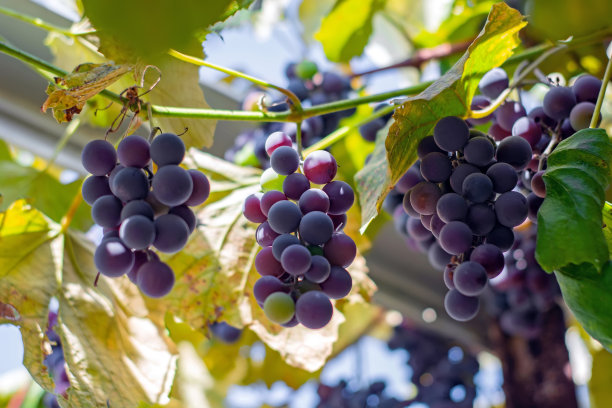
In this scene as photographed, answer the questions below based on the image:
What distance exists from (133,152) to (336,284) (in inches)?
7.6

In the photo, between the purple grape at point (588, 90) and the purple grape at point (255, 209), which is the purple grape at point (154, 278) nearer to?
the purple grape at point (255, 209)

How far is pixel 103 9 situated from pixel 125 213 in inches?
10.1

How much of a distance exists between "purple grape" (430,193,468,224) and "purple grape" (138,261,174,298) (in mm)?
232

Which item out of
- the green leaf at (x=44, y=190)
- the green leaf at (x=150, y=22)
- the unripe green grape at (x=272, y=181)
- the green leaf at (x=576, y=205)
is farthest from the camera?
the green leaf at (x=44, y=190)

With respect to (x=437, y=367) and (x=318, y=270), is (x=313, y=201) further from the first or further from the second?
(x=437, y=367)

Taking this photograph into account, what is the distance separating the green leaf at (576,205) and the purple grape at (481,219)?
A: 0.14 feet

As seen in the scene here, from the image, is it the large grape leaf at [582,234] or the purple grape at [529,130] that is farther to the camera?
the purple grape at [529,130]

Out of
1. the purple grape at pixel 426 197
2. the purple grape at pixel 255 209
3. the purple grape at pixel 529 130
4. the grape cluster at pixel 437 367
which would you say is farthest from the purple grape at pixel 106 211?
the grape cluster at pixel 437 367

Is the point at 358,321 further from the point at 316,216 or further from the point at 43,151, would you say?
the point at 316,216

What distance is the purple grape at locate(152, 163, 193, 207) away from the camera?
470 mm

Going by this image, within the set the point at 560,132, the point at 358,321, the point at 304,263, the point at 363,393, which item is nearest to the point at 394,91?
the point at 560,132

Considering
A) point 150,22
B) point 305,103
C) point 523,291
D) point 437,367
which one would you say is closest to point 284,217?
point 150,22

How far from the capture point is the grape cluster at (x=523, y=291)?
104cm

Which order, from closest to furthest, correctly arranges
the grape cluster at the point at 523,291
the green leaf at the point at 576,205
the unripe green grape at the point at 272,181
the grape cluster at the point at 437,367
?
1. the green leaf at the point at 576,205
2. the unripe green grape at the point at 272,181
3. the grape cluster at the point at 523,291
4. the grape cluster at the point at 437,367
